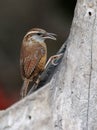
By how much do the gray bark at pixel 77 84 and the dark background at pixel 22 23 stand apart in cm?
516

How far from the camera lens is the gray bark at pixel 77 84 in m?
6.14

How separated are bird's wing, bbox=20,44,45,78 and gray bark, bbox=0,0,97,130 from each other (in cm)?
89

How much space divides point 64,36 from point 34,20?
0.49 m

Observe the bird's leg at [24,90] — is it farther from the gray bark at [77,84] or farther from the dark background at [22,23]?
the dark background at [22,23]

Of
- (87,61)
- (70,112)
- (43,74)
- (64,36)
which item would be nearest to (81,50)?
(87,61)

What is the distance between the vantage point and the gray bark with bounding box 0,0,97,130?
20.1 ft

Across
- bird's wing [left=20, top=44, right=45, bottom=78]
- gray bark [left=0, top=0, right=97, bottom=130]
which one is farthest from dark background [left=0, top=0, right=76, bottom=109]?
gray bark [left=0, top=0, right=97, bottom=130]

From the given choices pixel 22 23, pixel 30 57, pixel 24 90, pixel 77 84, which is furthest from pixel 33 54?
pixel 22 23

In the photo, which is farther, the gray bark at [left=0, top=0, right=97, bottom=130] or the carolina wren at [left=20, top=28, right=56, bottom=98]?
the carolina wren at [left=20, top=28, right=56, bottom=98]

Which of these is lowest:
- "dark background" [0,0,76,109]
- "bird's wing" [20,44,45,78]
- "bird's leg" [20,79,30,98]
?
"dark background" [0,0,76,109]

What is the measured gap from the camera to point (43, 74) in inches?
279

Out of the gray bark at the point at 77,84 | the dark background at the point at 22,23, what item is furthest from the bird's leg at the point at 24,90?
the dark background at the point at 22,23

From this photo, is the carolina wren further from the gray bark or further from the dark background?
the dark background

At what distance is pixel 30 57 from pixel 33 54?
0.07m
